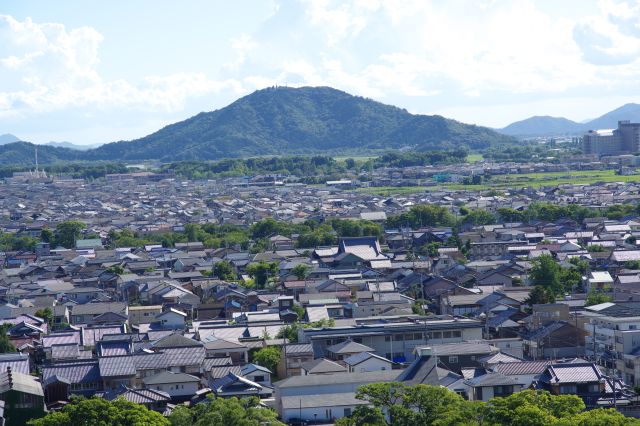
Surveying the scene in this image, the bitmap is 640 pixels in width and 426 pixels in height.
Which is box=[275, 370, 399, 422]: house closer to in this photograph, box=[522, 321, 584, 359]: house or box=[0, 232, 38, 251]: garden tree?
box=[522, 321, 584, 359]: house

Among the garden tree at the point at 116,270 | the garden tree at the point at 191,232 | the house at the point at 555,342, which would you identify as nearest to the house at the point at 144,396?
the house at the point at 555,342

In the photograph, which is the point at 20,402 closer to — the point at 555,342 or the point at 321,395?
the point at 321,395

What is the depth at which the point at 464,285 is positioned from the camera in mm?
27922

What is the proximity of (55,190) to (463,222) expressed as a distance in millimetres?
43882

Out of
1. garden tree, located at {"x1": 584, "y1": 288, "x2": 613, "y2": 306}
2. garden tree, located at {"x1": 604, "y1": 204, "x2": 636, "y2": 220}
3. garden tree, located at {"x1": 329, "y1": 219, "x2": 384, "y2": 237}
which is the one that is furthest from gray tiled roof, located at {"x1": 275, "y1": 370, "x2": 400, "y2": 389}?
garden tree, located at {"x1": 604, "y1": 204, "x2": 636, "y2": 220}

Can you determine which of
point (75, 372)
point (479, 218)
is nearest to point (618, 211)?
point (479, 218)

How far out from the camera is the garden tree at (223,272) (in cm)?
3112

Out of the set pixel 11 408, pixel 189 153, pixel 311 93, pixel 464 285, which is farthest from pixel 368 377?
pixel 311 93

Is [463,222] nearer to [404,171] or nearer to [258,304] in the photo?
[258,304]

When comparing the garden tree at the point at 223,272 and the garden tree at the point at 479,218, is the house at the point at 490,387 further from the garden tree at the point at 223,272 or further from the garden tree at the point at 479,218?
the garden tree at the point at 479,218

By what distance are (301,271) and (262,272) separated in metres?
1.30

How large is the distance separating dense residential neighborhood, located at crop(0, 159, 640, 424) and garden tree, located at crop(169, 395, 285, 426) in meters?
0.98

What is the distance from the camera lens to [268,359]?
18.7m

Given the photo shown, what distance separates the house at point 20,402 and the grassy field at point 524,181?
167 feet
